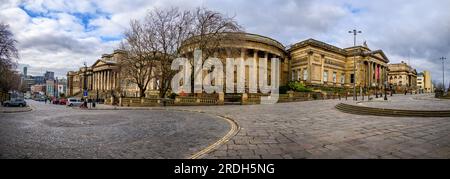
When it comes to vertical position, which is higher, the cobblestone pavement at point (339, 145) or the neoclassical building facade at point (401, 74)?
the neoclassical building facade at point (401, 74)

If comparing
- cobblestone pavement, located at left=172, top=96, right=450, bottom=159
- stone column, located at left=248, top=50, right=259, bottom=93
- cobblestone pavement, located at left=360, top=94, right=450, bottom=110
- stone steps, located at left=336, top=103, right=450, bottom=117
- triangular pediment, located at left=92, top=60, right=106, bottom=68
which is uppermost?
triangular pediment, located at left=92, top=60, right=106, bottom=68

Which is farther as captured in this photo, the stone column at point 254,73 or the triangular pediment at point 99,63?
the triangular pediment at point 99,63

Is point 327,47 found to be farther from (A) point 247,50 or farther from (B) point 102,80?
(B) point 102,80

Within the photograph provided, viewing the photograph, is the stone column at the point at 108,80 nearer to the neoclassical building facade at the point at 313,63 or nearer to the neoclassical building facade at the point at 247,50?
the neoclassical building facade at the point at 313,63

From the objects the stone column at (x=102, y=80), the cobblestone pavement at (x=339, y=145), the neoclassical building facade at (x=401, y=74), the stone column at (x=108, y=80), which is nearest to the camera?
the cobblestone pavement at (x=339, y=145)

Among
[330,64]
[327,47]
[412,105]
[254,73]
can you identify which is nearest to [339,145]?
[412,105]

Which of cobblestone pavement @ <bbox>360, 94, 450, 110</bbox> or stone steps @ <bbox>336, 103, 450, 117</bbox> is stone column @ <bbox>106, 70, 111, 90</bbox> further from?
stone steps @ <bbox>336, 103, 450, 117</bbox>

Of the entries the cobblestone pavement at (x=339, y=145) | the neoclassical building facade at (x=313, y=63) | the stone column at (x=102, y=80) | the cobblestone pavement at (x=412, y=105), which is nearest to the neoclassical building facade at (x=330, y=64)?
the neoclassical building facade at (x=313, y=63)

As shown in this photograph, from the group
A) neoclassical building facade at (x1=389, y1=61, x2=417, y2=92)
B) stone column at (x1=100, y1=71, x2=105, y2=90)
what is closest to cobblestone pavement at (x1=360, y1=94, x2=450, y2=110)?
stone column at (x1=100, y1=71, x2=105, y2=90)

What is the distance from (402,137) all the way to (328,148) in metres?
3.04

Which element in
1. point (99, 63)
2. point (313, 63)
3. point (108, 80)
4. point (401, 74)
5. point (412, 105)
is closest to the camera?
point (412, 105)

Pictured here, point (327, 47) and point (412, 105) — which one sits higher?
point (327, 47)
